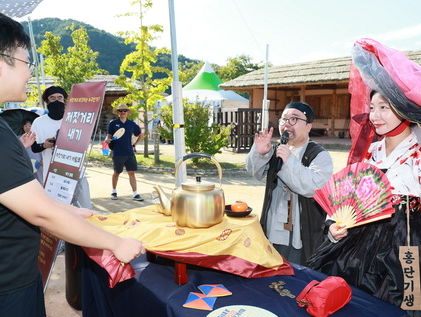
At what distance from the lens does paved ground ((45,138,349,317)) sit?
112 inches

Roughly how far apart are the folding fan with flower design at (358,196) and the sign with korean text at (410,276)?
0.19m

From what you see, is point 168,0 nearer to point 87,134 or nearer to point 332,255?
point 87,134

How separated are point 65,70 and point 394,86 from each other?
51.9ft

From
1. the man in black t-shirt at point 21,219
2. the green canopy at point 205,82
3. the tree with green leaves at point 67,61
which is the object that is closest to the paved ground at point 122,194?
the man in black t-shirt at point 21,219

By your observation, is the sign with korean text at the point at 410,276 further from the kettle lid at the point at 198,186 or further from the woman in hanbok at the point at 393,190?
the kettle lid at the point at 198,186

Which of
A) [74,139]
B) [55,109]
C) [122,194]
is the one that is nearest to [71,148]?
[74,139]

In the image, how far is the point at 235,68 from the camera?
135 ft

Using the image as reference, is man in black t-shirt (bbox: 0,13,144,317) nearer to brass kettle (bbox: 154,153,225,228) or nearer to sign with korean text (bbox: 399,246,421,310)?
brass kettle (bbox: 154,153,225,228)

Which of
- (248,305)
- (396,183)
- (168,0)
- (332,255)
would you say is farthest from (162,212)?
(168,0)

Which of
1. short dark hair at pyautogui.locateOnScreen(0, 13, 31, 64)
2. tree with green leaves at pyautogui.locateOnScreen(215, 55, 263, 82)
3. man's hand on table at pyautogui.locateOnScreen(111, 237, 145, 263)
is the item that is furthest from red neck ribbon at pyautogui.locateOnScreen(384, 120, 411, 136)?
tree with green leaves at pyautogui.locateOnScreen(215, 55, 263, 82)

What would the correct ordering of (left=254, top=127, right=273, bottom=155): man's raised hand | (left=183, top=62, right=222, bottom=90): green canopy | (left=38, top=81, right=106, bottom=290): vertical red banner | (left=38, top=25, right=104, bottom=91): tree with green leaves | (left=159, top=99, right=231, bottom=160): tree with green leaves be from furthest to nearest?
(left=183, top=62, right=222, bottom=90): green canopy → (left=38, top=25, right=104, bottom=91): tree with green leaves → (left=159, top=99, right=231, bottom=160): tree with green leaves → (left=38, top=81, right=106, bottom=290): vertical red banner → (left=254, top=127, right=273, bottom=155): man's raised hand

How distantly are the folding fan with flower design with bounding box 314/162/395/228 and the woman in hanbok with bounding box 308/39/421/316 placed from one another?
78 millimetres

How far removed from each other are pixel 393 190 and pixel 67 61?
1627cm

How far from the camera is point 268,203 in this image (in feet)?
7.89
